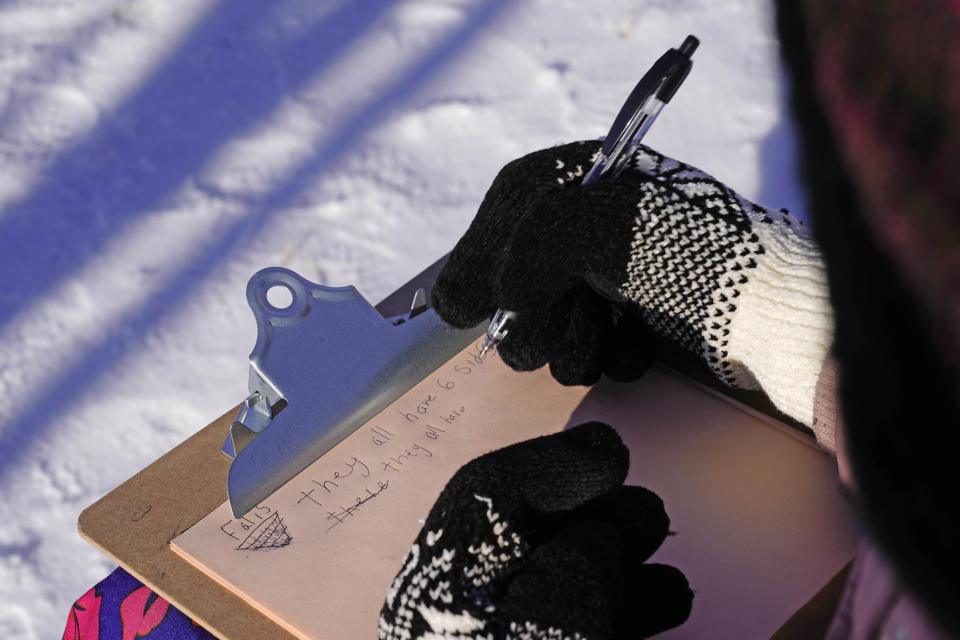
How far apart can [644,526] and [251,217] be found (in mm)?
1061

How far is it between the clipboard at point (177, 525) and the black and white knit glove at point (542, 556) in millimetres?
126

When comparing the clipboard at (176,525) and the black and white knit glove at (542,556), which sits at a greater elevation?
the black and white knit glove at (542,556)

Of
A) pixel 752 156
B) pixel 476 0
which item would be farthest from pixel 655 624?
pixel 476 0

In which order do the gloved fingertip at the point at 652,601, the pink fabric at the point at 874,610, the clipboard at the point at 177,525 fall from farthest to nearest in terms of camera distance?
the clipboard at the point at 177,525
the gloved fingertip at the point at 652,601
the pink fabric at the point at 874,610

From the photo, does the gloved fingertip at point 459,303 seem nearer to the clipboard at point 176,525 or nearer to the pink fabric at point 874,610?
the clipboard at point 176,525

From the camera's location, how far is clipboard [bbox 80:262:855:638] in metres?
0.56

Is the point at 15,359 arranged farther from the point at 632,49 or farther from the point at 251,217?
the point at 632,49

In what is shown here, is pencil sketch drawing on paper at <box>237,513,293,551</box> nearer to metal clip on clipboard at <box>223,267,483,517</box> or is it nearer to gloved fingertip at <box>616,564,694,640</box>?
metal clip on clipboard at <box>223,267,483,517</box>

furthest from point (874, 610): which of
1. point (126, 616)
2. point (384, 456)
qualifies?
point (126, 616)

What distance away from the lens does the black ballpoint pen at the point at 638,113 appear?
610 mm

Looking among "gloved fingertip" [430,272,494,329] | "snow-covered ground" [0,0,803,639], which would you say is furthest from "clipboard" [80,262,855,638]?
"snow-covered ground" [0,0,803,639]

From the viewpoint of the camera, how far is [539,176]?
657 millimetres

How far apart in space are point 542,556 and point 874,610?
15cm

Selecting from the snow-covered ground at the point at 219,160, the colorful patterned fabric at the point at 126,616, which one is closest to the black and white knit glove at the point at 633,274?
the colorful patterned fabric at the point at 126,616
